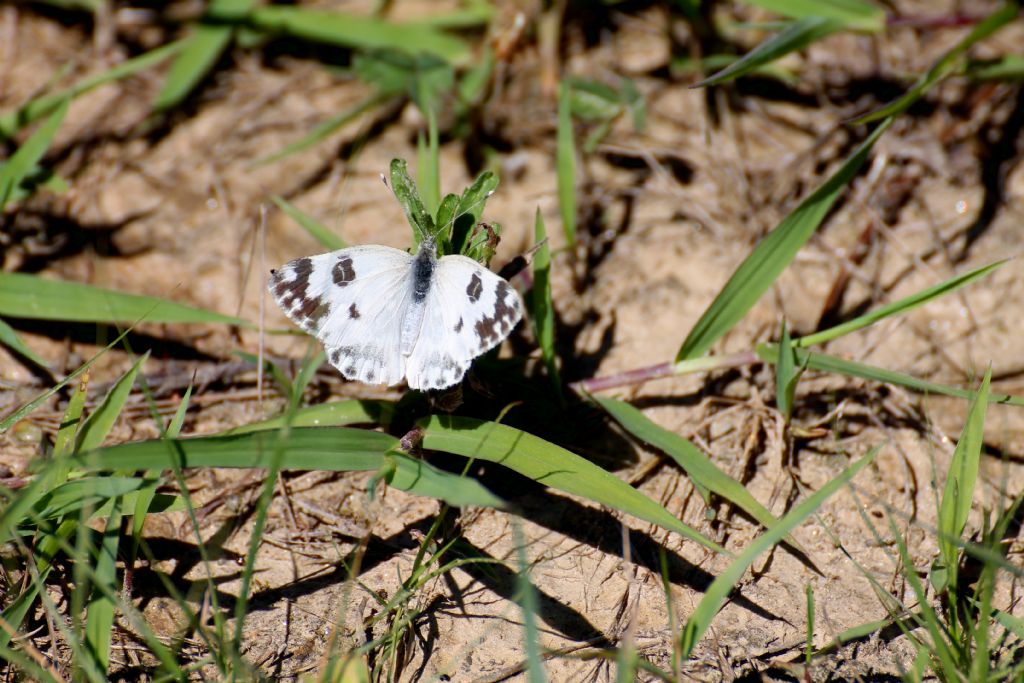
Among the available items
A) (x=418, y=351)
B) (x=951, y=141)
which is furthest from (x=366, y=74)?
(x=951, y=141)

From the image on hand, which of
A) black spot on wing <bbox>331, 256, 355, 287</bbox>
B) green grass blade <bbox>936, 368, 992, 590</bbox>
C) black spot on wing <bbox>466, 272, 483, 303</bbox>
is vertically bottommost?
green grass blade <bbox>936, 368, 992, 590</bbox>

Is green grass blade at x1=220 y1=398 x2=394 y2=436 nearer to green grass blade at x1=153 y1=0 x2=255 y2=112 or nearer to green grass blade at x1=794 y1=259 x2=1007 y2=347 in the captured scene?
green grass blade at x1=794 y1=259 x2=1007 y2=347

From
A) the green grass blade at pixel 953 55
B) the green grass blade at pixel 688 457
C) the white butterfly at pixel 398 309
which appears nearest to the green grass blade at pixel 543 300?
the green grass blade at pixel 688 457

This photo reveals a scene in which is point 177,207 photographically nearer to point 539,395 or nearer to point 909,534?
point 539,395

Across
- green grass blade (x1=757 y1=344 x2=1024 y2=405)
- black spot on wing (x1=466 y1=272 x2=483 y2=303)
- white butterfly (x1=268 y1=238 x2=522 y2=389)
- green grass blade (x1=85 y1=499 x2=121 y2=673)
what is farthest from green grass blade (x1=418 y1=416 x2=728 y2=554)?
green grass blade (x1=85 y1=499 x2=121 y2=673)

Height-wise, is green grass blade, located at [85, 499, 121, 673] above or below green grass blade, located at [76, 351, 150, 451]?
below

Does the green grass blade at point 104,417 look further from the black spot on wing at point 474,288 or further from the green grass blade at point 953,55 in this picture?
the green grass blade at point 953,55

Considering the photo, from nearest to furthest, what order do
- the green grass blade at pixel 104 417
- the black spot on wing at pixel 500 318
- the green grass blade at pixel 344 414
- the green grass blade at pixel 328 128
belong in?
the black spot on wing at pixel 500 318, the green grass blade at pixel 104 417, the green grass blade at pixel 344 414, the green grass blade at pixel 328 128

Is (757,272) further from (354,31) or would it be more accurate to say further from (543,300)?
(354,31)
